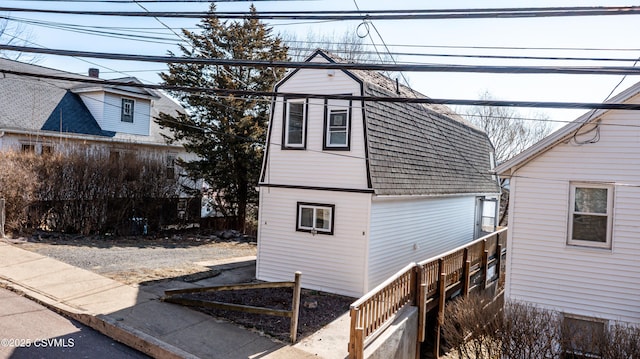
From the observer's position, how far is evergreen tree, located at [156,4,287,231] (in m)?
19.9

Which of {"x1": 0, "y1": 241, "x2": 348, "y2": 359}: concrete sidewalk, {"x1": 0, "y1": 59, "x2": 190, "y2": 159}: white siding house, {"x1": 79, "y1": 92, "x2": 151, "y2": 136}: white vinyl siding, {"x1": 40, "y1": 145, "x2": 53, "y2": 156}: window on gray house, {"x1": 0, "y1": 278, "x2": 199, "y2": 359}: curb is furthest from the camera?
{"x1": 79, "y1": 92, "x2": 151, "y2": 136}: white vinyl siding

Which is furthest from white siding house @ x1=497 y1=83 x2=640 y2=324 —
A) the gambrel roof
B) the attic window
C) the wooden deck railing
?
the attic window

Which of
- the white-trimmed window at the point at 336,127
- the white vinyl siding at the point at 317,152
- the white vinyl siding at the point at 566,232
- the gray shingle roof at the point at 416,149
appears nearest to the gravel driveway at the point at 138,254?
the white vinyl siding at the point at 317,152

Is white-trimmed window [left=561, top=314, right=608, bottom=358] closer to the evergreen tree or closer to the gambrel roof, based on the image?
the gambrel roof

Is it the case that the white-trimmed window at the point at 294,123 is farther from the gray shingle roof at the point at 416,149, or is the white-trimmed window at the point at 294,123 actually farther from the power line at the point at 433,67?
the power line at the point at 433,67

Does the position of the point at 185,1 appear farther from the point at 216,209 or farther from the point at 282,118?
the point at 216,209

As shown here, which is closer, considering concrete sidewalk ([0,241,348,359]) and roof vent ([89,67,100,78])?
concrete sidewalk ([0,241,348,359])

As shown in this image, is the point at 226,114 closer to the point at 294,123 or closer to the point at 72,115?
the point at 72,115

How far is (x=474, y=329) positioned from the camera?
28.2ft

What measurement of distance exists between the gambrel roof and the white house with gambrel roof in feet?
0.17

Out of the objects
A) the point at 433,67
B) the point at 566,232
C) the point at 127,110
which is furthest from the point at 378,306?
the point at 127,110

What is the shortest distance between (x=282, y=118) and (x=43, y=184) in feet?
28.5

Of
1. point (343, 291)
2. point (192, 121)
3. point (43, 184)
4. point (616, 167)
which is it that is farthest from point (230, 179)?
point (616, 167)

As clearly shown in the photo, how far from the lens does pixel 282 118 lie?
40.7 ft
